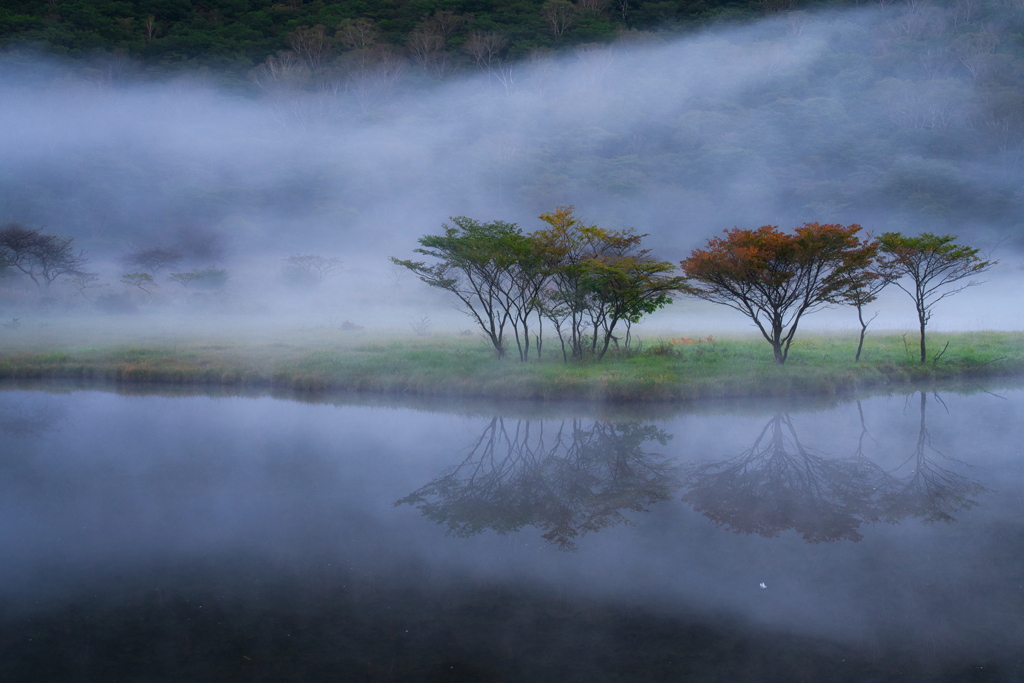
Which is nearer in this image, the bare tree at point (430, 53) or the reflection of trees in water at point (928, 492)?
the reflection of trees in water at point (928, 492)

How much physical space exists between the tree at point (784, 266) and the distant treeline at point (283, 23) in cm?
6208

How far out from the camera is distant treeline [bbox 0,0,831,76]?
225 ft

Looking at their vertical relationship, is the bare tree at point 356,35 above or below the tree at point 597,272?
above

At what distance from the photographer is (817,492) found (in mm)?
7520

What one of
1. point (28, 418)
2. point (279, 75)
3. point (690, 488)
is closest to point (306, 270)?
point (28, 418)

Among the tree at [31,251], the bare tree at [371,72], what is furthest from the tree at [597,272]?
the bare tree at [371,72]

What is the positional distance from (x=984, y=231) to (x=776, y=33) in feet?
115

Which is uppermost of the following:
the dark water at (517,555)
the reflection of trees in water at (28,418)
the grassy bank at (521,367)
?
the grassy bank at (521,367)

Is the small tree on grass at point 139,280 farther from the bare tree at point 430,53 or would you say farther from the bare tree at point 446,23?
the bare tree at point 446,23

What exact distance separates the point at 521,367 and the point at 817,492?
883cm

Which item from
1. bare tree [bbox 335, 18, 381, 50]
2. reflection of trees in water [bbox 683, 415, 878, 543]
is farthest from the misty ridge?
reflection of trees in water [bbox 683, 415, 878, 543]

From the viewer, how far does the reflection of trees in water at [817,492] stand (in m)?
6.63

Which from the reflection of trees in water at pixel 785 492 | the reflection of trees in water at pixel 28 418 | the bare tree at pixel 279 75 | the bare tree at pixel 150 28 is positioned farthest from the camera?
the bare tree at pixel 150 28

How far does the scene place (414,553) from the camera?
5.97 m
